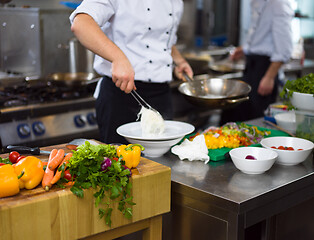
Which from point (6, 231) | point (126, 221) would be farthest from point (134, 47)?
point (6, 231)

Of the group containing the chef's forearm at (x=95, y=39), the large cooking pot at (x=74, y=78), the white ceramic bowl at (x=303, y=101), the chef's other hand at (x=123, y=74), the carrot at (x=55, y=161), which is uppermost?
the chef's forearm at (x=95, y=39)

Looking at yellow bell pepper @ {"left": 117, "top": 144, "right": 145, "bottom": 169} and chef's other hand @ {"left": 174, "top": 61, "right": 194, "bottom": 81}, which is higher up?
chef's other hand @ {"left": 174, "top": 61, "right": 194, "bottom": 81}

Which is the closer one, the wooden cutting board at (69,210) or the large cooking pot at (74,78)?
the wooden cutting board at (69,210)

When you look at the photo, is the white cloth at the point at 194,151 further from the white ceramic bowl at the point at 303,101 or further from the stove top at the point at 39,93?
the stove top at the point at 39,93

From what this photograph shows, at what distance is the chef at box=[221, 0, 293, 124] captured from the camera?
3.51m

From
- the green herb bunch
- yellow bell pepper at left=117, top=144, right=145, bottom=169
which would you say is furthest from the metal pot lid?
the green herb bunch

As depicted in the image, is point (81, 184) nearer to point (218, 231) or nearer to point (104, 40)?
point (218, 231)

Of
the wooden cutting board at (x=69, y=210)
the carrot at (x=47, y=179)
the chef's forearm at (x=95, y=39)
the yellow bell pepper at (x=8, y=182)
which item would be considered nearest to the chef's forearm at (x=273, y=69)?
the chef's forearm at (x=95, y=39)

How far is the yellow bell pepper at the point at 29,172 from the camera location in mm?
1417

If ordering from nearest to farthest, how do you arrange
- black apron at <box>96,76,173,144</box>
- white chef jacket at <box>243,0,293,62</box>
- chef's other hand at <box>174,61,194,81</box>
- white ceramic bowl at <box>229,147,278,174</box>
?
white ceramic bowl at <box>229,147,278,174</box> < black apron at <box>96,76,173,144</box> < chef's other hand at <box>174,61,194,81</box> < white chef jacket at <box>243,0,293,62</box>

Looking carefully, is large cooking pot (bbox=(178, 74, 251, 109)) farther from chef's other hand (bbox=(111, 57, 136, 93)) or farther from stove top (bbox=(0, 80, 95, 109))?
stove top (bbox=(0, 80, 95, 109))

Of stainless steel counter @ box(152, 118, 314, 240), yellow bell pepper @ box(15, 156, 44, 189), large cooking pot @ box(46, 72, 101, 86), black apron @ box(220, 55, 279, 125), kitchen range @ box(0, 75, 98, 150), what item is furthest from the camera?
black apron @ box(220, 55, 279, 125)

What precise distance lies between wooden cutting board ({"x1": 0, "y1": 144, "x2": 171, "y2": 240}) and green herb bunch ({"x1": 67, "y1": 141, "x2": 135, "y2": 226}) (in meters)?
0.02

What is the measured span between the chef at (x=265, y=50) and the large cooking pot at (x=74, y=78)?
50.9 inches
